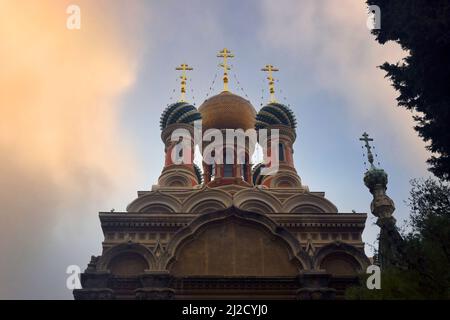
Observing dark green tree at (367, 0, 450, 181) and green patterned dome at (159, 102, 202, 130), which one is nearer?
dark green tree at (367, 0, 450, 181)

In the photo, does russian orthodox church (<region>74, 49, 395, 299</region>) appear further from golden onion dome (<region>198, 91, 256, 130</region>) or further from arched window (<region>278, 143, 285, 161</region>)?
arched window (<region>278, 143, 285, 161</region>)

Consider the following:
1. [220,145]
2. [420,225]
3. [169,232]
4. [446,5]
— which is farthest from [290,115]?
[446,5]

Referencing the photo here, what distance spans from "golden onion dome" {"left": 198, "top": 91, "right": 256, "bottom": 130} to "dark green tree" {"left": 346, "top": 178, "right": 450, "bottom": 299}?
636 inches

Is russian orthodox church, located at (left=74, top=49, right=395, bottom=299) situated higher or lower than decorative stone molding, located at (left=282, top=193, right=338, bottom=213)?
lower

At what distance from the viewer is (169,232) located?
64.6 feet

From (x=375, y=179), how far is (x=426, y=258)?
12.0 meters

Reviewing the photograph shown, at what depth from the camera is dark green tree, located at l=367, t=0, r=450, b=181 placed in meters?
7.75

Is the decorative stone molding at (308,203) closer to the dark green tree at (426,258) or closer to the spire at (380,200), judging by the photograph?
the spire at (380,200)

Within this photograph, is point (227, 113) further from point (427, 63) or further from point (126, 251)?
point (427, 63)

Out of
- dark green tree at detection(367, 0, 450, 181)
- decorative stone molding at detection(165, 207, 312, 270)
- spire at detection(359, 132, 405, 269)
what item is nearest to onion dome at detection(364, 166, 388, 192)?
spire at detection(359, 132, 405, 269)

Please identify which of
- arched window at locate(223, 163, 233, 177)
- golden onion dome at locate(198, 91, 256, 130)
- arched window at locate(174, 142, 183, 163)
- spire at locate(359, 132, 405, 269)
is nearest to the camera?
spire at locate(359, 132, 405, 269)
